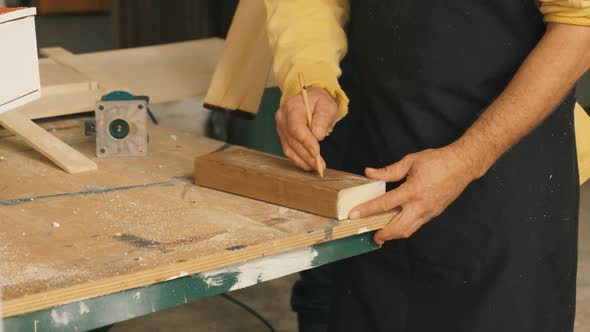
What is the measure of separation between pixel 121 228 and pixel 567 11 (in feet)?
2.42

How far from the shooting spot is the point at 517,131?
4.50 ft

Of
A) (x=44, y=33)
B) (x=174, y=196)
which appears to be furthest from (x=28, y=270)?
(x=44, y=33)

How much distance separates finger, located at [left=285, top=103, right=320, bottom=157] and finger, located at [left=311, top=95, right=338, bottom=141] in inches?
0.6

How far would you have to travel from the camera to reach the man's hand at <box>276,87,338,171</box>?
4.55ft

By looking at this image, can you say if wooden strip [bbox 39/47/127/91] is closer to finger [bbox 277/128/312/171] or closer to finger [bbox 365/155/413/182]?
finger [bbox 277/128/312/171]

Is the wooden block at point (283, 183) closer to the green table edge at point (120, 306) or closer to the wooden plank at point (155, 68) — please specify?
the green table edge at point (120, 306)

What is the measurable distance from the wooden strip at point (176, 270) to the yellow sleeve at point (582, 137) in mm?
479

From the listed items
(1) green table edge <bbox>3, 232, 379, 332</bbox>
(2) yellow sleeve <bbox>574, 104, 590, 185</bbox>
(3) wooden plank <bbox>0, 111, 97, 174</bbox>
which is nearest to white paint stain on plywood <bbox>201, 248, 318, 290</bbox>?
(1) green table edge <bbox>3, 232, 379, 332</bbox>

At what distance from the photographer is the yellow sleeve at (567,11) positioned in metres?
1.29

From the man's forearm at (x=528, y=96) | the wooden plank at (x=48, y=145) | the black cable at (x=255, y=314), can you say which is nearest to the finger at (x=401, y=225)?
the man's forearm at (x=528, y=96)

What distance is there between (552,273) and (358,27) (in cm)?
56

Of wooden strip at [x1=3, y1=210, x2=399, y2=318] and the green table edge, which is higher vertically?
wooden strip at [x1=3, y1=210, x2=399, y2=318]

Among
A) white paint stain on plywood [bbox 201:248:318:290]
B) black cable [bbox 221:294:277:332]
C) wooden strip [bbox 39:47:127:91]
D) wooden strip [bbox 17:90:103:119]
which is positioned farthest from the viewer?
black cable [bbox 221:294:277:332]

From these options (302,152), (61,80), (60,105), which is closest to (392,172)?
(302,152)
